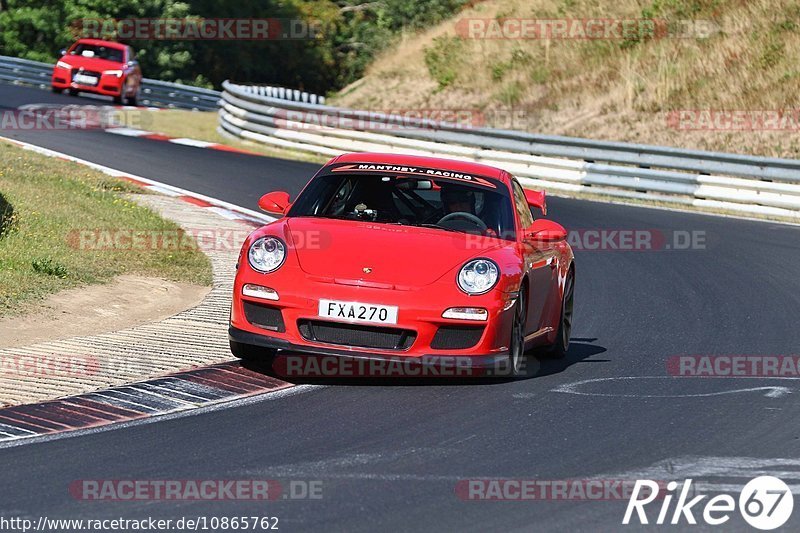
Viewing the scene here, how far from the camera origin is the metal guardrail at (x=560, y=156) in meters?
21.2

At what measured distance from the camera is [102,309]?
424 inches

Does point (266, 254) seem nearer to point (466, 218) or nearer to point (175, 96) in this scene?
point (466, 218)

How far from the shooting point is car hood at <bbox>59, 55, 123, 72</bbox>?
3294cm

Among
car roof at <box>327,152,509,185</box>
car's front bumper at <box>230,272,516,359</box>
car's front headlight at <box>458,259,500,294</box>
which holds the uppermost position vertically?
car roof at <box>327,152,509,185</box>

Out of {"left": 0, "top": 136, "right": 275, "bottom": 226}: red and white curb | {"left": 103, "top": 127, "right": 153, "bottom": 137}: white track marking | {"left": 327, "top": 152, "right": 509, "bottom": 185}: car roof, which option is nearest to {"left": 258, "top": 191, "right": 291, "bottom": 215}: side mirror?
{"left": 327, "top": 152, "right": 509, "bottom": 185}: car roof

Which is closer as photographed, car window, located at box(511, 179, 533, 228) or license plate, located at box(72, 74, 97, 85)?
car window, located at box(511, 179, 533, 228)

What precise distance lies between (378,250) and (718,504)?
319cm

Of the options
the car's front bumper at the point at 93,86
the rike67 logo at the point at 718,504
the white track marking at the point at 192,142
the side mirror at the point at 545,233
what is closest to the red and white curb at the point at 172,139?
the white track marking at the point at 192,142

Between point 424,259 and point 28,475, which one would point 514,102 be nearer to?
point 424,259

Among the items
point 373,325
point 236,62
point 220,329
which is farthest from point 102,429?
point 236,62

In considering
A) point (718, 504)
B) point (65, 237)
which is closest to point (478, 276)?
point (718, 504)

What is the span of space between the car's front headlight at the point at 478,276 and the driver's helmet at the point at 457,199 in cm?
95

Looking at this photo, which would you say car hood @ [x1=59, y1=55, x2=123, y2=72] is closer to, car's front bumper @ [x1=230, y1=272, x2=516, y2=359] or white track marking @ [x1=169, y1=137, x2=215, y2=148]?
white track marking @ [x1=169, y1=137, x2=215, y2=148]

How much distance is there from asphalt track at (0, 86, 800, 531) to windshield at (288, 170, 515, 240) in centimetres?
109
